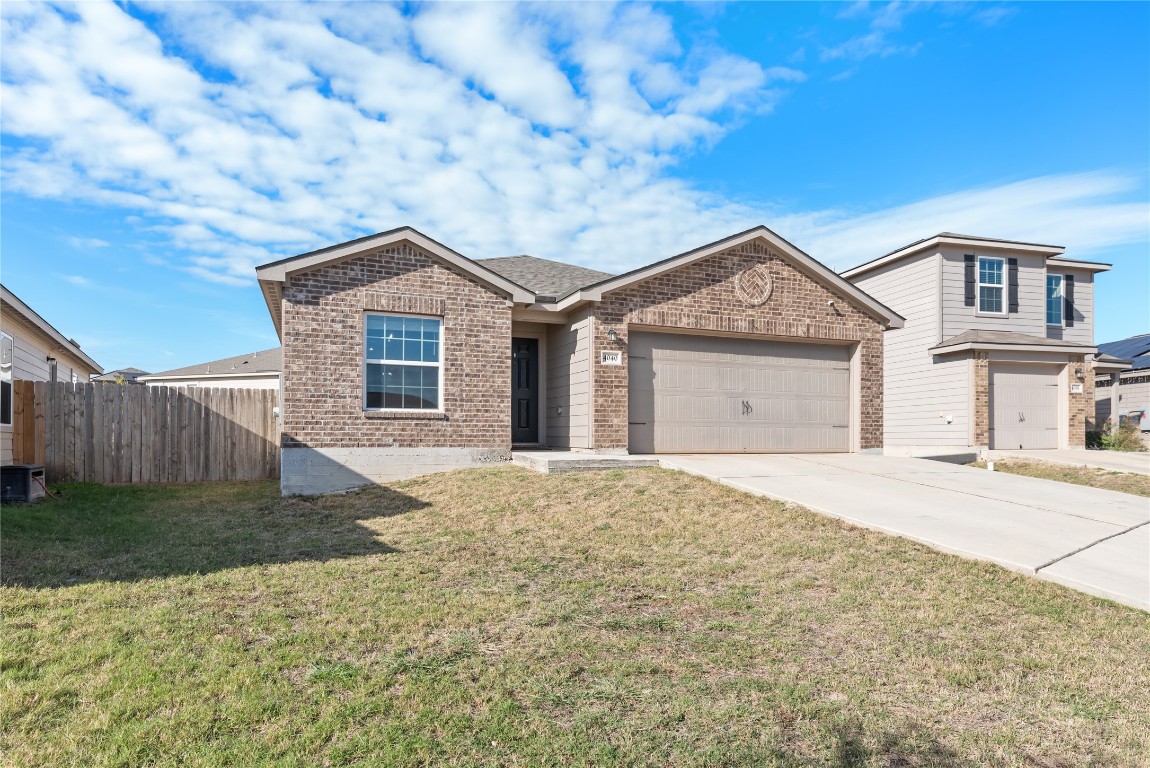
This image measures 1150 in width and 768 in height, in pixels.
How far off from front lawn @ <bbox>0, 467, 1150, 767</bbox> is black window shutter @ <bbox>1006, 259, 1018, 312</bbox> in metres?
15.2

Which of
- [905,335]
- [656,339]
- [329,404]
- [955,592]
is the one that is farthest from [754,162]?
[955,592]

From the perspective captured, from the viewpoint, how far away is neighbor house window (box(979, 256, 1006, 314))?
18969 millimetres

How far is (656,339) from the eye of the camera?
42.6 feet

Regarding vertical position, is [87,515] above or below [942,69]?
below

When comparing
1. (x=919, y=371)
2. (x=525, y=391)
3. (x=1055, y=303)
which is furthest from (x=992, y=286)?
(x=525, y=391)

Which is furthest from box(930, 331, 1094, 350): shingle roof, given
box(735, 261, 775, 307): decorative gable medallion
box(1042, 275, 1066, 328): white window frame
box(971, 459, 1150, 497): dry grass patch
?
box(735, 261, 775, 307): decorative gable medallion

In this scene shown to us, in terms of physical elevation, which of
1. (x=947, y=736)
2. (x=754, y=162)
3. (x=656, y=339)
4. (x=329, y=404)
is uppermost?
(x=754, y=162)

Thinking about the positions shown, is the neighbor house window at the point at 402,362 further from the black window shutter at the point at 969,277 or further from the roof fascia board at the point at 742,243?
the black window shutter at the point at 969,277

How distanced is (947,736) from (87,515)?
10217 mm

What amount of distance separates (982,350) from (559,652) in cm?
1662

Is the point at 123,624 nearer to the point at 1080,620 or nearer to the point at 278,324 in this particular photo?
the point at 1080,620

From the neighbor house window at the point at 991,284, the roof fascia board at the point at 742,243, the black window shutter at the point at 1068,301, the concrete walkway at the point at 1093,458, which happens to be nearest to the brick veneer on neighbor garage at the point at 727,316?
the roof fascia board at the point at 742,243

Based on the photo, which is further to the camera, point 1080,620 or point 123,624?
point 1080,620

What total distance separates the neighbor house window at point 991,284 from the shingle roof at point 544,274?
10672 mm
